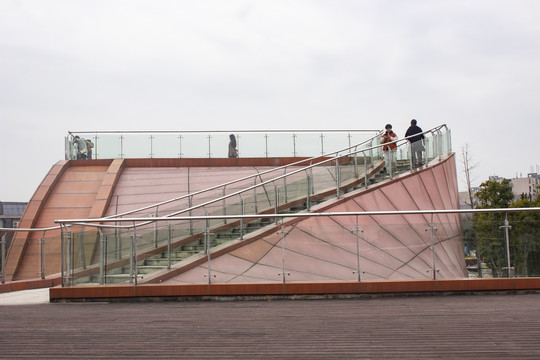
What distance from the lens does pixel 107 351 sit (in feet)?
20.0

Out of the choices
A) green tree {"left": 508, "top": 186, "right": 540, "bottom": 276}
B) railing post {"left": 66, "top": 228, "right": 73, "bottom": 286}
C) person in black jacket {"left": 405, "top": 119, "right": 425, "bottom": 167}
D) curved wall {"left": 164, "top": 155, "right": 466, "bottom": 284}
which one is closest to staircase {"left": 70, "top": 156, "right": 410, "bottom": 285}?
railing post {"left": 66, "top": 228, "right": 73, "bottom": 286}

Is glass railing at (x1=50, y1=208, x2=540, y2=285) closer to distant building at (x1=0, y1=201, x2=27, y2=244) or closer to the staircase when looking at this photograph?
the staircase

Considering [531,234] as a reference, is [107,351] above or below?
below

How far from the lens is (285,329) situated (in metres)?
7.09

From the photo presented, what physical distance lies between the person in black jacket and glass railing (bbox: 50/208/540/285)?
27.9 ft

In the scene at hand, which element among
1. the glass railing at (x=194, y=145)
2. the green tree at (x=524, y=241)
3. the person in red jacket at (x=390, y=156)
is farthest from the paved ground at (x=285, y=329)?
the glass railing at (x=194, y=145)

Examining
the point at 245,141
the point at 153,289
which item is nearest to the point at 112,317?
the point at 153,289

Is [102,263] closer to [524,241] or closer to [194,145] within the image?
[524,241]

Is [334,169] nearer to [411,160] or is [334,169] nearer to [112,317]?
[411,160]

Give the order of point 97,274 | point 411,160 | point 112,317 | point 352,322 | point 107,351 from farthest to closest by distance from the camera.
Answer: point 411,160, point 97,274, point 112,317, point 352,322, point 107,351

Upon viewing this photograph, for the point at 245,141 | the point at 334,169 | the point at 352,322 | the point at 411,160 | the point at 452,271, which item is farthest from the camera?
the point at 245,141

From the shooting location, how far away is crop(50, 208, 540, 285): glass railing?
404 inches

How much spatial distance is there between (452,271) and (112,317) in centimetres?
542

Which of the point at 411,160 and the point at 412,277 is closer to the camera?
the point at 412,277
